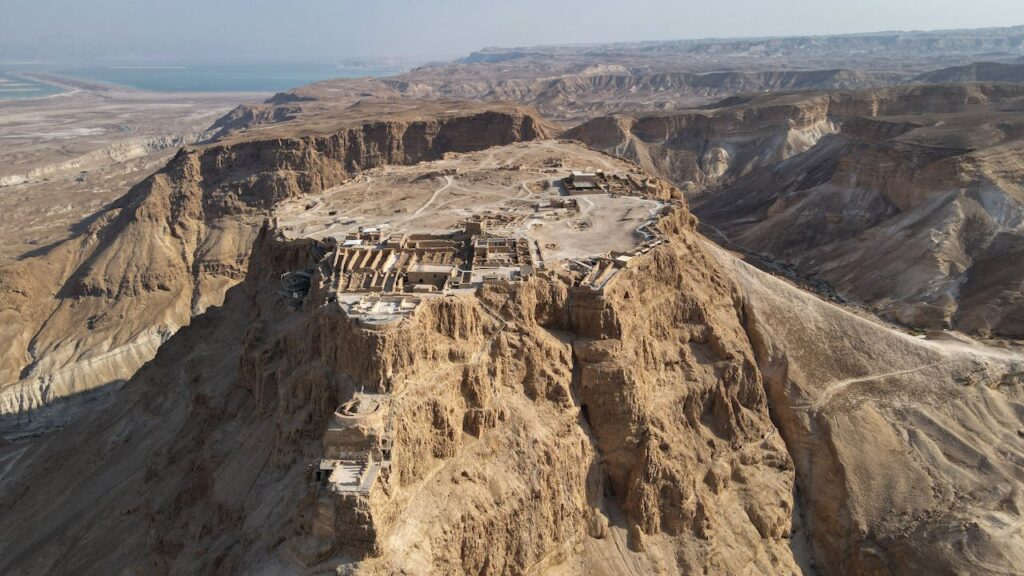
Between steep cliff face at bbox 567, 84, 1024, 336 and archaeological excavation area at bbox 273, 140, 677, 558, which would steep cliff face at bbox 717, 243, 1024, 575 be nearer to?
archaeological excavation area at bbox 273, 140, 677, 558

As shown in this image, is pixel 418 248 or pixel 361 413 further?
pixel 418 248

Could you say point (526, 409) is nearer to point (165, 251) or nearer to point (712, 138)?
point (165, 251)

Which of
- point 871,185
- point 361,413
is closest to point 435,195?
point 361,413

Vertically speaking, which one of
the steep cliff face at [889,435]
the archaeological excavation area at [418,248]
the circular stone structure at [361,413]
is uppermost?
the archaeological excavation area at [418,248]

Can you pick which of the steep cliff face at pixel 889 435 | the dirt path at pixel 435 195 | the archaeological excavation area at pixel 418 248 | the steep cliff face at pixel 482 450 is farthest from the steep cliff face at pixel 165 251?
the steep cliff face at pixel 889 435

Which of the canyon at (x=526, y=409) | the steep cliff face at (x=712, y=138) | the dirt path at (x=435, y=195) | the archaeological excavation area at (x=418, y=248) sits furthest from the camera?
the steep cliff face at (x=712, y=138)

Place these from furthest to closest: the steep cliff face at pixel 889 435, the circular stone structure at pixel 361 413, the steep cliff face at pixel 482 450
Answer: the steep cliff face at pixel 889 435 < the steep cliff face at pixel 482 450 < the circular stone structure at pixel 361 413

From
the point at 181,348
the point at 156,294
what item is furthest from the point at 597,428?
the point at 156,294

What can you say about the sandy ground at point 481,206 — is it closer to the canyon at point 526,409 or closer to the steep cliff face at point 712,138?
the canyon at point 526,409

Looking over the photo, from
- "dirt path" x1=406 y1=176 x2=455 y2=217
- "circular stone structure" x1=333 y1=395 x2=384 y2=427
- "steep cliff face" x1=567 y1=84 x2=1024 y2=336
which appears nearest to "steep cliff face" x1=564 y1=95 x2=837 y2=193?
"steep cliff face" x1=567 y1=84 x2=1024 y2=336
